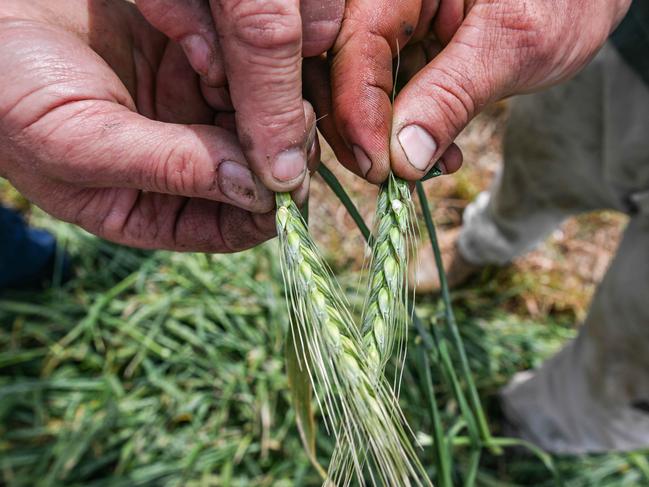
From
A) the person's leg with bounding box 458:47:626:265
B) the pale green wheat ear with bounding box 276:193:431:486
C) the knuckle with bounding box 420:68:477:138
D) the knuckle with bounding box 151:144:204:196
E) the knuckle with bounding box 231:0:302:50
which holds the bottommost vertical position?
the pale green wheat ear with bounding box 276:193:431:486

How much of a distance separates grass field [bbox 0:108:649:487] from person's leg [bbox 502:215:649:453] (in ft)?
0.44

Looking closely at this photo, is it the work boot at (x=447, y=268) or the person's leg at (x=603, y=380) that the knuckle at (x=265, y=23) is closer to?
the person's leg at (x=603, y=380)

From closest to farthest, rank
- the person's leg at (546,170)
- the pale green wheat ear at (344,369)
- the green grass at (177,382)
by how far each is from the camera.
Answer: the pale green wheat ear at (344,369) < the person's leg at (546,170) < the green grass at (177,382)

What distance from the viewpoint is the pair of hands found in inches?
26.5

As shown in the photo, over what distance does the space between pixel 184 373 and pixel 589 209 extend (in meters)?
1.12

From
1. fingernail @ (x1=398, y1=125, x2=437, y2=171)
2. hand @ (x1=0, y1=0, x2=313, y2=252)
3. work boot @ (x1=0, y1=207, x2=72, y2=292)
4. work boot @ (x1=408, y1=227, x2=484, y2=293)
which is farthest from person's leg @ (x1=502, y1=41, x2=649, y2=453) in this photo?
work boot @ (x1=0, y1=207, x2=72, y2=292)

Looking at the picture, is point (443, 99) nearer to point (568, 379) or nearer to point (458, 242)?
point (568, 379)

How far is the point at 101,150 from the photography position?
693mm

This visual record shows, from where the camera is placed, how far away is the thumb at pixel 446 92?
686mm

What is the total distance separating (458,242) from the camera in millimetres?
1830

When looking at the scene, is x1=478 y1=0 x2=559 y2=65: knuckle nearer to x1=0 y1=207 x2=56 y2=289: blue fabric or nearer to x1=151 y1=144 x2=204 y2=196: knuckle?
x1=151 y1=144 x2=204 y2=196: knuckle

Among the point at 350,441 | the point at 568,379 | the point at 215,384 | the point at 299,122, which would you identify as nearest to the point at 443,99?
the point at 299,122

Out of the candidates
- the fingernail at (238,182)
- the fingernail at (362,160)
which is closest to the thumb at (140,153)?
the fingernail at (238,182)

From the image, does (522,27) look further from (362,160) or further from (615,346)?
(615,346)
